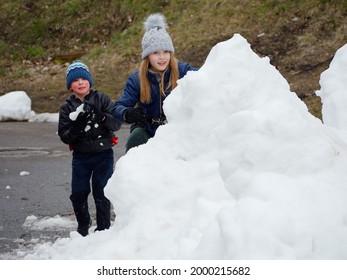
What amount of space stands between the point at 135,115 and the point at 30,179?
374cm

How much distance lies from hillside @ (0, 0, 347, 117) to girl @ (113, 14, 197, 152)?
6919 millimetres

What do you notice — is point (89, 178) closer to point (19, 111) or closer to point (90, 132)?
point (90, 132)

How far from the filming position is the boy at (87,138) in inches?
232

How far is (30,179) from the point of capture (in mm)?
8977

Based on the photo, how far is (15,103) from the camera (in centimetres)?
1510

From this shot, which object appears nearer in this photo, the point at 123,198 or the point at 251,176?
the point at 251,176

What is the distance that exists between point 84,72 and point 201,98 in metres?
1.65

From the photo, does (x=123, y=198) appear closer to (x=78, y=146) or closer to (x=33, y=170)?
(x=78, y=146)

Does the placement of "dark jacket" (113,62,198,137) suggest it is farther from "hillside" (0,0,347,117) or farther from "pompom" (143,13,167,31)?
"hillside" (0,0,347,117)

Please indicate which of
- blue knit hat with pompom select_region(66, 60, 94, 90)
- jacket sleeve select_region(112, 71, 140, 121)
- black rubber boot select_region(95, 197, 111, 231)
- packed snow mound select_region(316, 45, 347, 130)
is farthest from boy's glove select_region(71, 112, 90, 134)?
packed snow mound select_region(316, 45, 347, 130)

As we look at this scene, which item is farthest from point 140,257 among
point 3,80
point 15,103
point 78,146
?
point 3,80

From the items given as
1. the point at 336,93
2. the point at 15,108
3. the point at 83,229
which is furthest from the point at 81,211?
the point at 15,108

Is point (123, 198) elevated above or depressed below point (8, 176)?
above

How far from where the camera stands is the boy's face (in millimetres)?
6012
